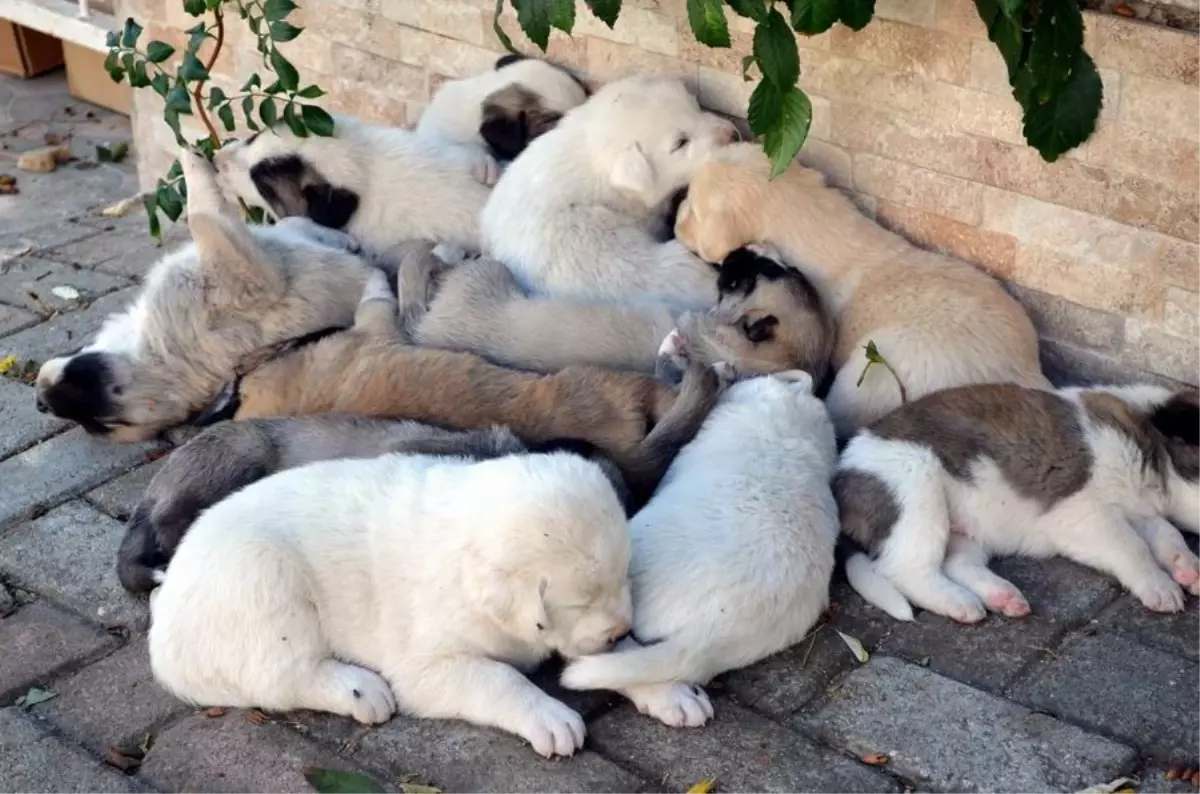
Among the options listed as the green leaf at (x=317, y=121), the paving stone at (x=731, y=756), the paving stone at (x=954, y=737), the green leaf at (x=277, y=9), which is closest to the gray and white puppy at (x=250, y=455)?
the paving stone at (x=731, y=756)

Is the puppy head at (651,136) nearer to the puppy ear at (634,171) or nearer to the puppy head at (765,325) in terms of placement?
the puppy ear at (634,171)

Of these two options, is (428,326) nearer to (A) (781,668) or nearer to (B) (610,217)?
(B) (610,217)

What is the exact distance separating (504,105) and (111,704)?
9.54ft

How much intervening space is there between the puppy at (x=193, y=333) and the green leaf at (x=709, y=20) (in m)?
1.64

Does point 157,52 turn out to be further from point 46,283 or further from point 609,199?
point 609,199

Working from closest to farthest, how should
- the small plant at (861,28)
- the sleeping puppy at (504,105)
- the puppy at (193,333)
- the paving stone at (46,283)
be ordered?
1. the small plant at (861,28)
2. the puppy at (193,333)
3. the sleeping puppy at (504,105)
4. the paving stone at (46,283)

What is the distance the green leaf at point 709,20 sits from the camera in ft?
16.0

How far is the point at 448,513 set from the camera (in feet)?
13.2

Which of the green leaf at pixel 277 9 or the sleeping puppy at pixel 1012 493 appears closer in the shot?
the sleeping puppy at pixel 1012 493

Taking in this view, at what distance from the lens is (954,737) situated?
391 cm

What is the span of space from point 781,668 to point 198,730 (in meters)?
1.50

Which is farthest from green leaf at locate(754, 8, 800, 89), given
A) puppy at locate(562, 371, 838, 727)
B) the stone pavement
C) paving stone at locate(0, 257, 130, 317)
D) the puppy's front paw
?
paving stone at locate(0, 257, 130, 317)

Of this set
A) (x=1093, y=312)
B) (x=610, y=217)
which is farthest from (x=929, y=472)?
(x=610, y=217)

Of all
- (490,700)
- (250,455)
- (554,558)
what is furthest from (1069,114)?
(250,455)
